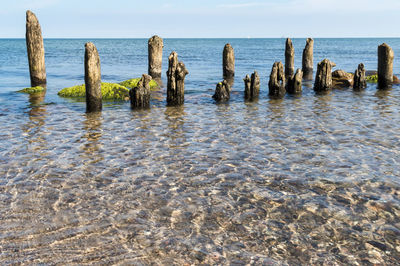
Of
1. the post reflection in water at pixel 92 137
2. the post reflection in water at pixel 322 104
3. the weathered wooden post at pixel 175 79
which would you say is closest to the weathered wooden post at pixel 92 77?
the post reflection in water at pixel 92 137

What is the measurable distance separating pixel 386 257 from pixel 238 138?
637cm

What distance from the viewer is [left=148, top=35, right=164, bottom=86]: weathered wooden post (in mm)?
25422

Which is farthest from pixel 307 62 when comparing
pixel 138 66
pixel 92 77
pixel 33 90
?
pixel 92 77

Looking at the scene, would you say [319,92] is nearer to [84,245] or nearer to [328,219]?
[328,219]

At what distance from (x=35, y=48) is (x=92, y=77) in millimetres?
7551

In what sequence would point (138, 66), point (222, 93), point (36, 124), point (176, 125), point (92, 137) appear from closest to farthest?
point (92, 137) < point (176, 125) < point (36, 124) < point (222, 93) < point (138, 66)

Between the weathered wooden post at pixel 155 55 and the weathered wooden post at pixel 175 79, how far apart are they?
902 centimetres

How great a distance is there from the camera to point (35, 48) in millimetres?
20219

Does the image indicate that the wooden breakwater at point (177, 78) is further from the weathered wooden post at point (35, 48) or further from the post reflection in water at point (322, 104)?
the post reflection in water at point (322, 104)

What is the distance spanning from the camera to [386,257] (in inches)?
206

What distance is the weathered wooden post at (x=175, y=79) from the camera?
15.6 metres

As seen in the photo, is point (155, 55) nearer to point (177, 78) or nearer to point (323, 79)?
point (177, 78)

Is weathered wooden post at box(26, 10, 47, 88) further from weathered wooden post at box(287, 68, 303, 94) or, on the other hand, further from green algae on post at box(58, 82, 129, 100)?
weathered wooden post at box(287, 68, 303, 94)

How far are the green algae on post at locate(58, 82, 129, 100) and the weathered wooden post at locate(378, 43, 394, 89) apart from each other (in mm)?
13035
